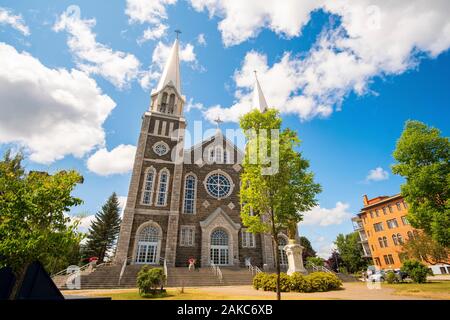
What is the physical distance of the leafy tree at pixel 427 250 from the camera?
18.1 meters

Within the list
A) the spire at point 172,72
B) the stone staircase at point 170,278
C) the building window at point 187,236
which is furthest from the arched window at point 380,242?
the spire at point 172,72

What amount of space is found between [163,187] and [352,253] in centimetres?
4184

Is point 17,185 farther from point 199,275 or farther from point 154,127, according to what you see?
point 154,127

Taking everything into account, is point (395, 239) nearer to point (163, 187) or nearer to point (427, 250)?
point (427, 250)

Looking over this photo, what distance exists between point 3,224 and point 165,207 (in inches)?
720

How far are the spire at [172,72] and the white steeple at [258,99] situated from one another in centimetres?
1100

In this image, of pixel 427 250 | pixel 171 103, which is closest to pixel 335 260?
pixel 427 250

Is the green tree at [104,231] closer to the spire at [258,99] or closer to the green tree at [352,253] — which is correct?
the spire at [258,99]

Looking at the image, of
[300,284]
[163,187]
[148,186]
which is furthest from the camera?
[163,187]

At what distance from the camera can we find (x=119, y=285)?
52.9ft

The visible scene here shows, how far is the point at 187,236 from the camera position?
77.2 ft

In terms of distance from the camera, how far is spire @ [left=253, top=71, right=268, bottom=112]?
107 ft
